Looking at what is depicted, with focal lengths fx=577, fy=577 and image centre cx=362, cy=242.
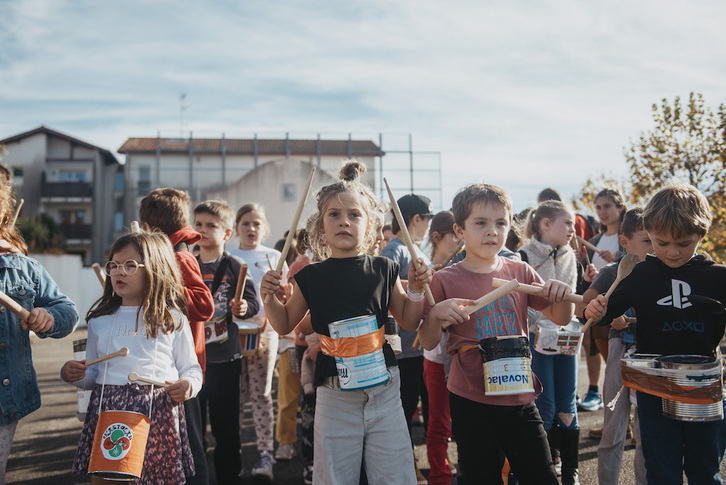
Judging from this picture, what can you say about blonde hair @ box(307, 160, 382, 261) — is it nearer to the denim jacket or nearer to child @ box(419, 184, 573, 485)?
child @ box(419, 184, 573, 485)

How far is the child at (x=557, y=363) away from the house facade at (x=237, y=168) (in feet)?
83.6

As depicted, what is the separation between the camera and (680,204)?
2.83 meters

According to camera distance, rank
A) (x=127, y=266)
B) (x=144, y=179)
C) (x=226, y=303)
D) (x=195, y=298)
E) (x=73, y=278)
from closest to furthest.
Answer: (x=127, y=266), (x=195, y=298), (x=226, y=303), (x=73, y=278), (x=144, y=179)

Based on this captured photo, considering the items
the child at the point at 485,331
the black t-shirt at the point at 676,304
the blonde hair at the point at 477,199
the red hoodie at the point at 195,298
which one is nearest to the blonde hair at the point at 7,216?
the red hoodie at the point at 195,298

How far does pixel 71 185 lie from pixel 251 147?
12.9 m

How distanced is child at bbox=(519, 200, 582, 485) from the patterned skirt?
228 cm

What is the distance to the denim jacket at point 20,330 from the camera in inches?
122

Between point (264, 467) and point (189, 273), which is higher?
point (189, 273)

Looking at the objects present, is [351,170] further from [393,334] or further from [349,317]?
[349,317]

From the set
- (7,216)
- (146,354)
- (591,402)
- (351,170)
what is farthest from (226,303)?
(591,402)

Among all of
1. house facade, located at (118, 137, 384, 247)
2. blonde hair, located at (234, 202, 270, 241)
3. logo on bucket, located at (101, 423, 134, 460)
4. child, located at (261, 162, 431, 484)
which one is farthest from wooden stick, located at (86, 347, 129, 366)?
house facade, located at (118, 137, 384, 247)

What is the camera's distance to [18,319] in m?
3.24

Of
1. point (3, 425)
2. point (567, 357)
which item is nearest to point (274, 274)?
point (3, 425)

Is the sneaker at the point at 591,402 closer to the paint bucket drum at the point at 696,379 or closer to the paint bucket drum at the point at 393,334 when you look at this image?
the paint bucket drum at the point at 393,334
